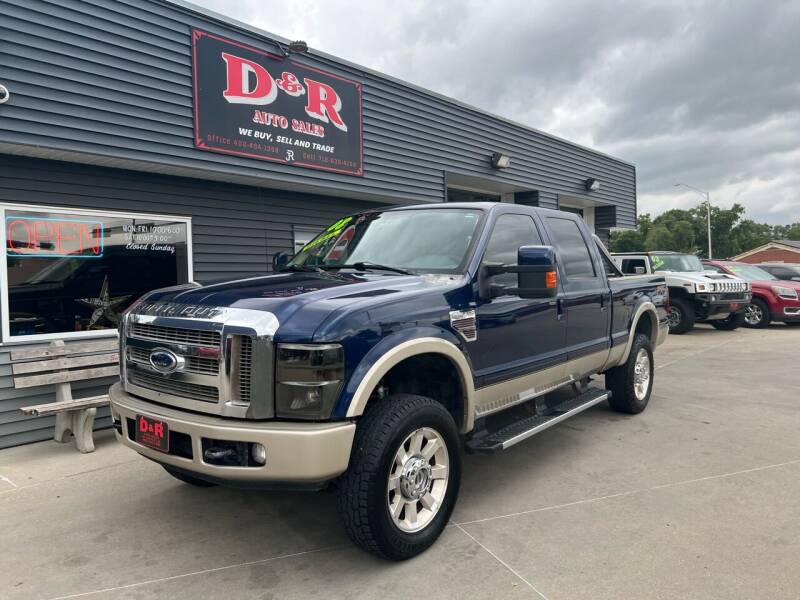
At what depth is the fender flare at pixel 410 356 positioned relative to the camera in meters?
2.70

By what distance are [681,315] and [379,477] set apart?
39.0ft

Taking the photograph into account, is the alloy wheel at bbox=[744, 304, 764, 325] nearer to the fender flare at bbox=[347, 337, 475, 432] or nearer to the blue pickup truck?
the blue pickup truck

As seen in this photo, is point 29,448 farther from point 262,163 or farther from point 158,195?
point 262,163

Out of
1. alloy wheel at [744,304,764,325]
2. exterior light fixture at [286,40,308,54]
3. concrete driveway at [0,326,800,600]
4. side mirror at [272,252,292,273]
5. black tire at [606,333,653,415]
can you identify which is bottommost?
concrete driveway at [0,326,800,600]

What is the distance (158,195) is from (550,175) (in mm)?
8994

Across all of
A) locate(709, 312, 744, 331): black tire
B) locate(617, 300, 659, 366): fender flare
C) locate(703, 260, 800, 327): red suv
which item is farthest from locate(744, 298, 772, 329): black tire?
locate(617, 300, 659, 366): fender flare

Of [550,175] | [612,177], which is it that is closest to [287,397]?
[550,175]

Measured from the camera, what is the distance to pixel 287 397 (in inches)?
104

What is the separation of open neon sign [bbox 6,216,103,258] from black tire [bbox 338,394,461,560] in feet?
14.7

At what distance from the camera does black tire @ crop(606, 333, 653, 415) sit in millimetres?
5602

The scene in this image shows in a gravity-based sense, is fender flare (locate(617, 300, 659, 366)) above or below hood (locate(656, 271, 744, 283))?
below

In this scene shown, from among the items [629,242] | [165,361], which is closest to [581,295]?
[165,361]

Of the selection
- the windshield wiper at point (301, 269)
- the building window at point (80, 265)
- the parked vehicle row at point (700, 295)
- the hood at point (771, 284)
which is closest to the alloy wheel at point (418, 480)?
the windshield wiper at point (301, 269)

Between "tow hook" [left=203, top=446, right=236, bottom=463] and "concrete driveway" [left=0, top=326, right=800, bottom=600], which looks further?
"concrete driveway" [left=0, top=326, right=800, bottom=600]
